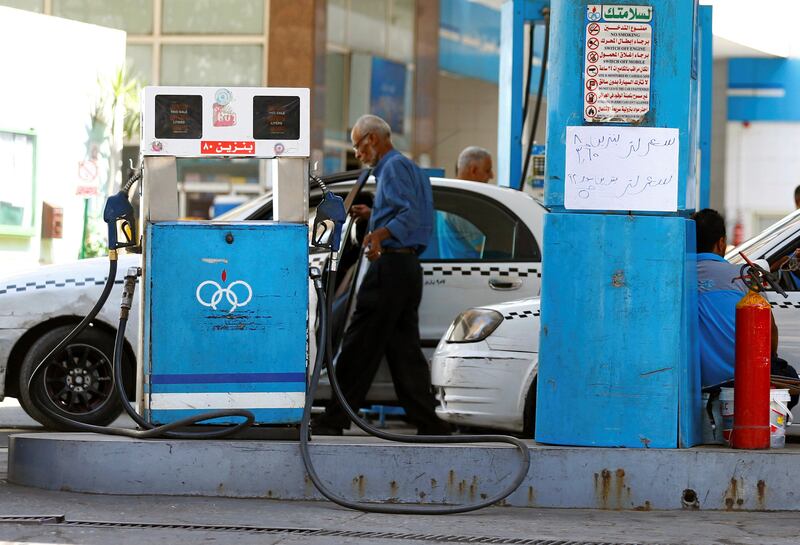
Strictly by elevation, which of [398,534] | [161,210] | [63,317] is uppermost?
[161,210]

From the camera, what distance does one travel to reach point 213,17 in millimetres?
26094

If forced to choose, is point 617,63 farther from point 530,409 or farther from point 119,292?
point 119,292

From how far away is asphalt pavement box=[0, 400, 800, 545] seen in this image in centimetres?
563

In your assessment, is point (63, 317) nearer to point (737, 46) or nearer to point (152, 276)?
point (152, 276)

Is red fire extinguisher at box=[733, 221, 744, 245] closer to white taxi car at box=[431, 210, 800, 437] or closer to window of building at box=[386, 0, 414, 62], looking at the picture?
A: window of building at box=[386, 0, 414, 62]

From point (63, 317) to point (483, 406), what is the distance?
272 centimetres

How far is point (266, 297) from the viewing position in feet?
22.5

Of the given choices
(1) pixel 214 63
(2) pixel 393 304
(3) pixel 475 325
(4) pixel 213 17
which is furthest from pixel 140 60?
(3) pixel 475 325

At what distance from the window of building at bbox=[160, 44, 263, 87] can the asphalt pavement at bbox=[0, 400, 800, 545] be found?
19774 mm

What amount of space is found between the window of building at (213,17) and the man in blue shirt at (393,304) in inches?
697

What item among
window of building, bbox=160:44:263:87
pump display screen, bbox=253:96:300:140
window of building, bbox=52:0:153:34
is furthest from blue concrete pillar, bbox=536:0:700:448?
window of building, bbox=52:0:153:34

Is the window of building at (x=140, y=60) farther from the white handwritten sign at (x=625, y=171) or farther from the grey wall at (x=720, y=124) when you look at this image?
the white handwritten sign at (x=625, y=171)

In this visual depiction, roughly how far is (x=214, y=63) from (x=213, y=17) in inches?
32.8

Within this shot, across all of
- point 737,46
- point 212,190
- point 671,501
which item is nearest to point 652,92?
point 671,501
